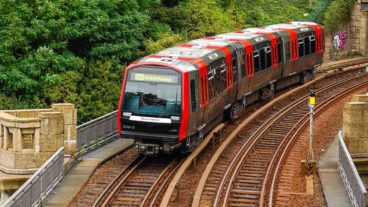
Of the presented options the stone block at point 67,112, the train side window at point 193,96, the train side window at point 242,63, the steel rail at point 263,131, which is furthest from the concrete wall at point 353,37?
the stone block at point 67,112

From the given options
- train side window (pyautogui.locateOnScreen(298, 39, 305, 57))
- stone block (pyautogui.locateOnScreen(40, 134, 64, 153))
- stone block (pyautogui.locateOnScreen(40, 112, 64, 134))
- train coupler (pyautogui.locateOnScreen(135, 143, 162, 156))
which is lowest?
train coupler (pyautogui.locateOnScreen(135, 143, 162, 156))

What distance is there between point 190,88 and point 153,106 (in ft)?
4.04

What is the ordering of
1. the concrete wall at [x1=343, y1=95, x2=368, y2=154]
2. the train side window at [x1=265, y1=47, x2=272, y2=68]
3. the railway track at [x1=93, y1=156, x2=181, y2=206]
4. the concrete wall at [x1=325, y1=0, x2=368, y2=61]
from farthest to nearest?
the concrete wall at [x1=325, y1=0, x2=368, y2=61]
the train side window at [x1=265, y1=47, x2=272, y2=68]
the concrete wall at [x1=343, y1=95, x2=368, y2=154]
the railway track at [x1=93, y1=156, x2=181, y2=206]

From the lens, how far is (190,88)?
24.3 metres

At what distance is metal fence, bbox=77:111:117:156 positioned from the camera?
25.2 metres

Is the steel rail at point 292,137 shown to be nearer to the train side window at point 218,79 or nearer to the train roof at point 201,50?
the train side window at point 218,79

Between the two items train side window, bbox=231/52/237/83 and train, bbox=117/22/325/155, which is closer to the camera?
train, bbox=117/22/325/155

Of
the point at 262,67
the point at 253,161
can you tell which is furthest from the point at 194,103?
the point at 262,67

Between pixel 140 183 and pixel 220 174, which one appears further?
pixel 220 174

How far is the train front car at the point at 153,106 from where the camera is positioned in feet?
78.3

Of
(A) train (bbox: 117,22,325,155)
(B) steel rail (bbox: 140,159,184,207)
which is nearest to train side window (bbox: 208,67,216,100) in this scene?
(A) train (bbox: 117,22,325,155)

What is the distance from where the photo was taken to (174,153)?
26375 mm

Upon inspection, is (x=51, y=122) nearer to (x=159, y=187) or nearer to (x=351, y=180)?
(x=159, y=187)

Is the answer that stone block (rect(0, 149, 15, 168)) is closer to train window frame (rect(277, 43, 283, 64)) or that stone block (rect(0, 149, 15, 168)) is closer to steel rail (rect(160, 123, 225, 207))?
steel rail (rect(160, 123, 225, 207))
